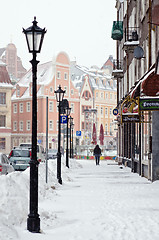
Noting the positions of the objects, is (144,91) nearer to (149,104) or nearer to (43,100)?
(149,104)

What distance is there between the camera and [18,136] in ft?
285

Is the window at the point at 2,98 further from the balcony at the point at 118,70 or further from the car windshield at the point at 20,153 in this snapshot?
the car windshield at the point at 20,153

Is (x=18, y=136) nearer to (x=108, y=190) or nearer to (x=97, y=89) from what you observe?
(x=97, y=89)

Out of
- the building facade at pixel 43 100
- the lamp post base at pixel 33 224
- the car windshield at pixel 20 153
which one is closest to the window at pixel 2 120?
the building facade at pixel 43 100

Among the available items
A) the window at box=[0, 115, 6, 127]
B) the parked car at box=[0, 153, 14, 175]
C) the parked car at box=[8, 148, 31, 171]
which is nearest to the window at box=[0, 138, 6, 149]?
the window at box=[0, 115, 6, 127]

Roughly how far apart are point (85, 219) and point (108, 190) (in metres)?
6.85

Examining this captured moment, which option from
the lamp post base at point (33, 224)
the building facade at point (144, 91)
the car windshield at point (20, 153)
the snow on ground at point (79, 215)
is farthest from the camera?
the car windshield at point (20, 153)

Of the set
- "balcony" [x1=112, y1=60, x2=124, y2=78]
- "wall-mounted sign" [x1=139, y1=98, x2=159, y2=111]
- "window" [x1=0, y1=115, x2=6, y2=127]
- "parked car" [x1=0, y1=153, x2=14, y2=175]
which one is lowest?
"parked car" [x1=0, y1=153, x2=14, y2=175]

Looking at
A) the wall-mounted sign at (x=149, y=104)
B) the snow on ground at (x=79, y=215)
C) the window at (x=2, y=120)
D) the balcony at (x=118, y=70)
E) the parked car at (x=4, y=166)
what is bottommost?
the snow on ground at (x=79, y=215)

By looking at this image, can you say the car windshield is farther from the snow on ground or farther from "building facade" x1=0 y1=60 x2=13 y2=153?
"building facade" x1=0 y1=60 x2=13 y2=153

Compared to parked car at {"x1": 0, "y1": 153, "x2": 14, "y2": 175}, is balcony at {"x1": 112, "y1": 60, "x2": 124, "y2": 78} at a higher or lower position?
higher

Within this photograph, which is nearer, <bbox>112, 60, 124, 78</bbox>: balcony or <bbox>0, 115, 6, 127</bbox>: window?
<bbox>112, 60, 124, 78</bbox>: balcony

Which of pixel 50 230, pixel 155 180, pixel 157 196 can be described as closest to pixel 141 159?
pixel 155 180

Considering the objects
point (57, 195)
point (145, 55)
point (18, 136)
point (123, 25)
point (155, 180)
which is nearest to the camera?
point (57, 195)
